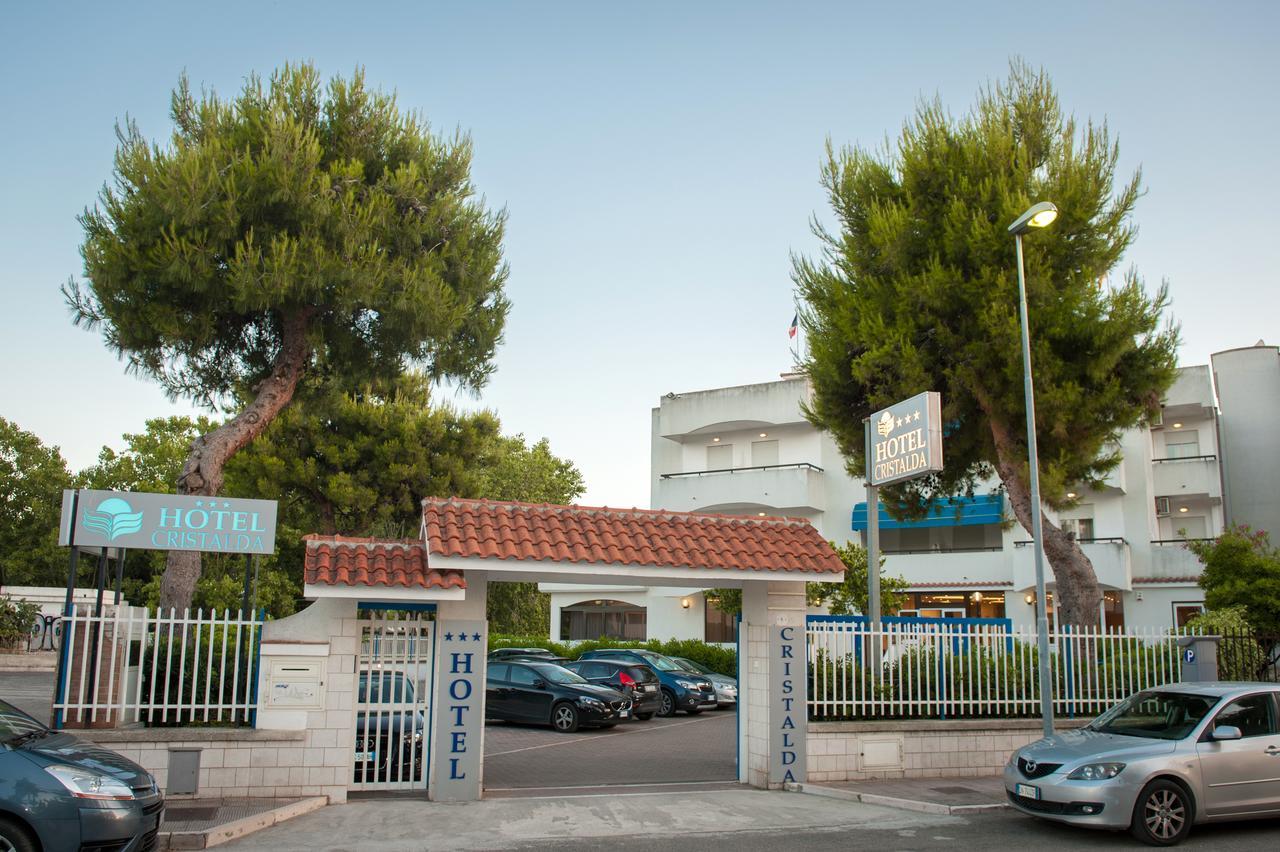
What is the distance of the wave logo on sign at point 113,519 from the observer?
11039mm

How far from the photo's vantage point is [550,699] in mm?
20375

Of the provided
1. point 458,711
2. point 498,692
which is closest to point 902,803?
point 458,711

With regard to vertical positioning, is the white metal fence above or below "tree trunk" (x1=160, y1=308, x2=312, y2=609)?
below

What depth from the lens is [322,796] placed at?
11.1 meters

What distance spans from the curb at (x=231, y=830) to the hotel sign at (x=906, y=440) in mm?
8732

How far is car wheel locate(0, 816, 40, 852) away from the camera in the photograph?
6906mm

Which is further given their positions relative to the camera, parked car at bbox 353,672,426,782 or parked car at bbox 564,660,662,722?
parked car at bbox 564,660,662,722

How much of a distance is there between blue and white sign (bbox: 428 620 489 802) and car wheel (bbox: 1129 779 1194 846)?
7.11 m

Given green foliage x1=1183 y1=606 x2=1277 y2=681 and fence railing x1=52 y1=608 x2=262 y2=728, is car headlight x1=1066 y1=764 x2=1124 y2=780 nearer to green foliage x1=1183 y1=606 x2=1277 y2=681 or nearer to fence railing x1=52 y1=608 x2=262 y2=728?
green foliage x1=1183 y1=606 x2=1277 y2=681

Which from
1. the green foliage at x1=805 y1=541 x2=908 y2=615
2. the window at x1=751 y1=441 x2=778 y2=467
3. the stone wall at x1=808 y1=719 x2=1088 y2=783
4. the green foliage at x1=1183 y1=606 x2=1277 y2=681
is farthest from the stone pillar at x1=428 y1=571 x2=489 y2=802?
the window at x1=751 y1=441 x2=778 y2=467

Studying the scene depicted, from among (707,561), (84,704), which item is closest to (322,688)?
(84,704)

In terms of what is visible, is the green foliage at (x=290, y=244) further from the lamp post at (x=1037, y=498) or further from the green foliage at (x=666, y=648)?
the green foliage at (x=666, y=648)

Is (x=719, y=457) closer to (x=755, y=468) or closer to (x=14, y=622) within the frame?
(x=755, y=468)

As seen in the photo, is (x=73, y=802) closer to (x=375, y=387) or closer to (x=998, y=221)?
(x=375, y=387)
